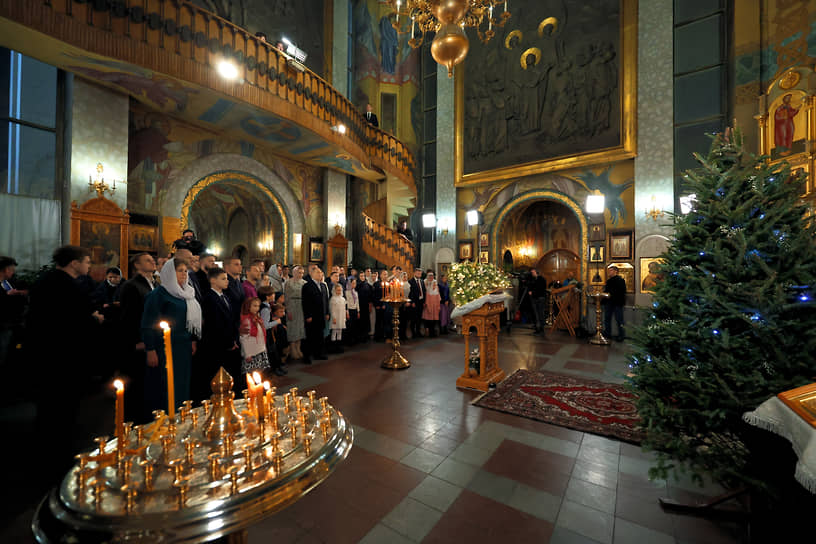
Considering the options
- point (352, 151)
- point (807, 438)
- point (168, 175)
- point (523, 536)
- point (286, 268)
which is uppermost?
point (352, 151)

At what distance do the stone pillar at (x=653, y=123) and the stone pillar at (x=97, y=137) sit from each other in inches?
513

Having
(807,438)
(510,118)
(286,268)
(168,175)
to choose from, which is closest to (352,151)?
(286,268)

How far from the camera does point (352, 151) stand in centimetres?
986

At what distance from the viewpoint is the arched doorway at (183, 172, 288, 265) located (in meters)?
10.1

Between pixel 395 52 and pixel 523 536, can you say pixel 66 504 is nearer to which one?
pixel 523 536

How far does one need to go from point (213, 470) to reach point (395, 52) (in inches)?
675

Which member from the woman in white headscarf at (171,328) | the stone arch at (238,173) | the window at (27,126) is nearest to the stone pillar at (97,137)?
the window at (27,126)

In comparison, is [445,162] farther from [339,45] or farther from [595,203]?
[595,203]

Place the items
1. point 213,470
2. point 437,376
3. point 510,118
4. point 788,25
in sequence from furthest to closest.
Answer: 1. point 510,118
2. point 788,25
3. point 437,376
4. point 213,470

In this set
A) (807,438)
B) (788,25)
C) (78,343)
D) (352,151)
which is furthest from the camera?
(352,151)

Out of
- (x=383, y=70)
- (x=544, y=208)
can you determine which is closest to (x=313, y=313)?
(x=544, y=208)

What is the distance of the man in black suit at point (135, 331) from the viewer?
11.8 feet

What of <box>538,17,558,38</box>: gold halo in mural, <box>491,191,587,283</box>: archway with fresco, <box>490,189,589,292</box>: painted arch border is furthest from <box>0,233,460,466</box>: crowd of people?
<box>538,17,558,38</box>: gold halo in mural

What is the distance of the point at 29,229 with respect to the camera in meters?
6.66
